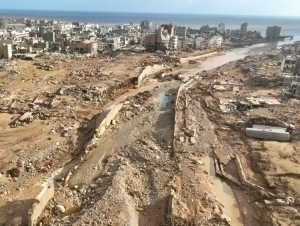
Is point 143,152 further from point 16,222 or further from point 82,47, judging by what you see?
point 82,47

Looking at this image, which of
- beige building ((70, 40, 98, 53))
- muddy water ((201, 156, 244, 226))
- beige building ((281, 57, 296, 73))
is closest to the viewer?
muddy water ((201, 156, 244, 226))

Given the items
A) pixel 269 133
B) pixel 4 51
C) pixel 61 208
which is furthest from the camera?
pixel 4 51

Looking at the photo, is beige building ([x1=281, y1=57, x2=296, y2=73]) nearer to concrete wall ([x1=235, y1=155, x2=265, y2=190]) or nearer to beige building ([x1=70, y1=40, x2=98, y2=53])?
concrete wall ([x1=235, y1=155, x2=265, y2=190])

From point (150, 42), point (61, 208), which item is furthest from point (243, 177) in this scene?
point (150, 42)

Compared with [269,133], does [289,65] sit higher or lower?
higher

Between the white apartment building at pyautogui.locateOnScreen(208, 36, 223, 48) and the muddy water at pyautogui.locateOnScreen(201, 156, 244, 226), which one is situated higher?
the white apartment building at pyautogui.locateOnScreen(208, 36, 223, 48)

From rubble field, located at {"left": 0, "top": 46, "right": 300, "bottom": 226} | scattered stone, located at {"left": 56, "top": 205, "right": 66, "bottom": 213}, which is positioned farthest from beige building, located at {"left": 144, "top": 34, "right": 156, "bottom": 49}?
scattered stone, located at {"left": 56, "top": 205, "right": 66, "bottom": 213}
